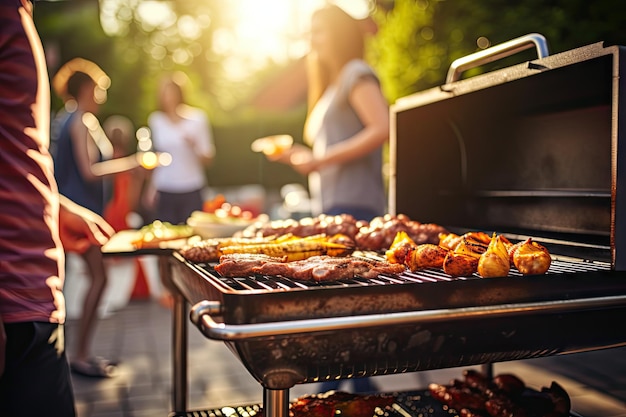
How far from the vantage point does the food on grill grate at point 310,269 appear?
1.68m

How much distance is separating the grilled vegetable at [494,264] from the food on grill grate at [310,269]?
23 centimetres

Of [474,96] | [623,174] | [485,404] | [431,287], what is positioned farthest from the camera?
[474,96]

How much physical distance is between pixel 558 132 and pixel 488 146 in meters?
0.37

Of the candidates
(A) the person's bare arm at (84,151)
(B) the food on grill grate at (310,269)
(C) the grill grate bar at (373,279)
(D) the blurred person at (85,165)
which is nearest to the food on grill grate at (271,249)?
(C) the grill grate bar at (373,279)

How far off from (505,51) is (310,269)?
1.23m

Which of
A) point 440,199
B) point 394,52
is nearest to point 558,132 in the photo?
point 440,199

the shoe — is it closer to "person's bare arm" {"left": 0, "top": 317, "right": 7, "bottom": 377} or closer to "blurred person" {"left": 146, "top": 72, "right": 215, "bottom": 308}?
"blurred person" {"left": 146, "top": 72, "right": 215, "bottom": 308}

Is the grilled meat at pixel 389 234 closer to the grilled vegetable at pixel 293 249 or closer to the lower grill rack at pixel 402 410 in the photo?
the grilled vegetable at pixel 293 249

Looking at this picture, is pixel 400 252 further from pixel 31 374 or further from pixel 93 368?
pixel 93 368

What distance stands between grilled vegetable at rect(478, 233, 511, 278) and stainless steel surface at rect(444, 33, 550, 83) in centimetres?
80

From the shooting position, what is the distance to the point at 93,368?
4.73m

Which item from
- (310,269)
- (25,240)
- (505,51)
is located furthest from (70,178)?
(310,269)

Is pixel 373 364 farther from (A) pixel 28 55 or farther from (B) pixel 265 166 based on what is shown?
(B) pixel 265 166

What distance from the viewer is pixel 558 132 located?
2648mm
